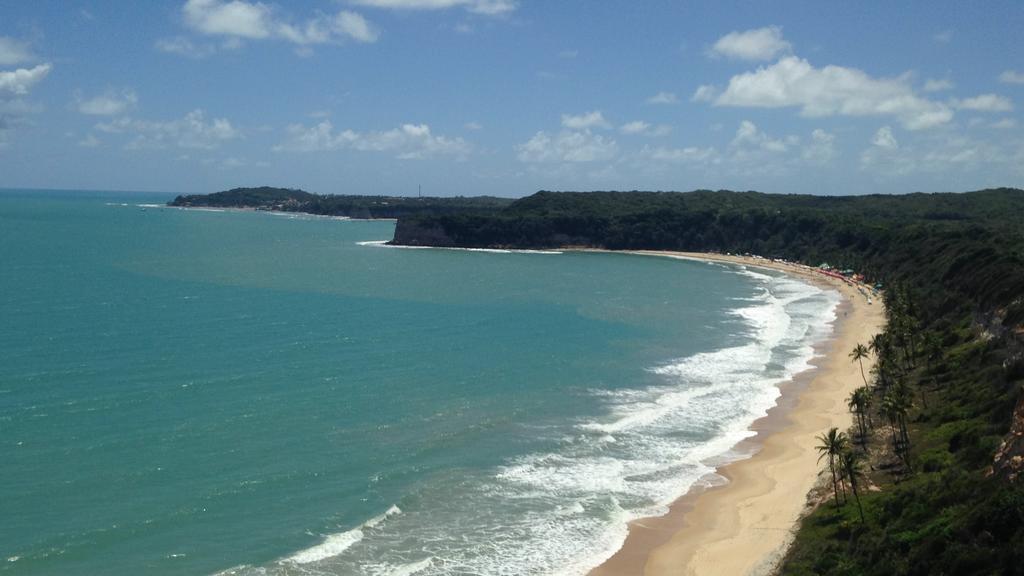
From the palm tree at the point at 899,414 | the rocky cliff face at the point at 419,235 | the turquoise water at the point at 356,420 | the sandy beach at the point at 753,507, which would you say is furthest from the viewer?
the rocky cliff face at the point at 419,235

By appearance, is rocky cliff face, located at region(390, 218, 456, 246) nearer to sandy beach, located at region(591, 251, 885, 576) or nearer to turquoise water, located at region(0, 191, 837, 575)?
turquoise water, located at region(0, 191, 837, 575)

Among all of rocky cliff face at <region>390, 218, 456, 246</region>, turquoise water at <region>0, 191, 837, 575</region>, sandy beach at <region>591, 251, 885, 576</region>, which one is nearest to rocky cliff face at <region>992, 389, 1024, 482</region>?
sandy beach at <region>591, 251, 885, 576</region>

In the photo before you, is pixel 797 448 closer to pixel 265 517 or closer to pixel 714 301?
pixel 265 517

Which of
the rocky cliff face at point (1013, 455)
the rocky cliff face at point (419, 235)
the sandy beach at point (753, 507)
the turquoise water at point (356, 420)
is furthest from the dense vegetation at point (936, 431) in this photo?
the rocky cliff face at point (419, 235)

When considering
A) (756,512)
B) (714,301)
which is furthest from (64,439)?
(714,301)

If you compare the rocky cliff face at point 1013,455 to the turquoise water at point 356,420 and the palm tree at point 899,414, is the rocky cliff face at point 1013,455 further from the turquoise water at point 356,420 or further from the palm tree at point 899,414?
the turquoise water at point 356,420
